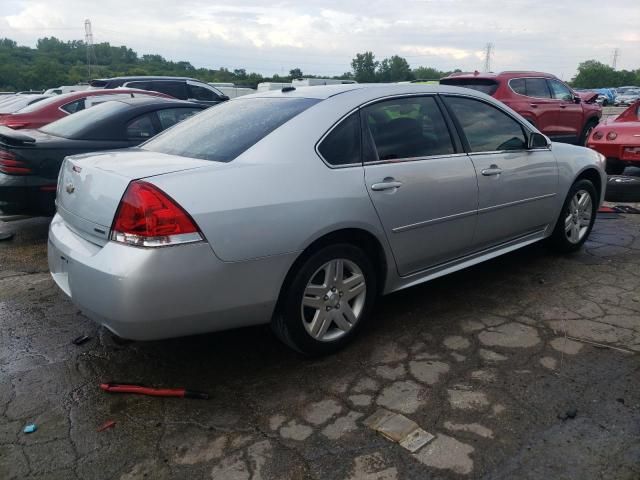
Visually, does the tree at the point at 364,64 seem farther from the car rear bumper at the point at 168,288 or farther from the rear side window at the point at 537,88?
the car rear bumper at the point at 168,288

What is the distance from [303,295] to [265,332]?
726 millimetres

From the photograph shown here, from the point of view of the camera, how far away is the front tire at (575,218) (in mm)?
4750

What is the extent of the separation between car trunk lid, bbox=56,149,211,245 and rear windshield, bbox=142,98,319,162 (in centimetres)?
15

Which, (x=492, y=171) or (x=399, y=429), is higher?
(x=492, y=171)

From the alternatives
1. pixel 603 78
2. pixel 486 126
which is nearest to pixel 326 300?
pixel 486 126

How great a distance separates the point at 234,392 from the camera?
2869 mm

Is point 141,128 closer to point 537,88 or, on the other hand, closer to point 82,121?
point 82,121

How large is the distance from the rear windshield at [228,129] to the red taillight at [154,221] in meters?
0.48

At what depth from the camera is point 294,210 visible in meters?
2.81

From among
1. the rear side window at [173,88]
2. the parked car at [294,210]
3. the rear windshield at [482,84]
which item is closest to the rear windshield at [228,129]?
the parked car at [294,210]

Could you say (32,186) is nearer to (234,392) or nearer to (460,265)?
(234,392)

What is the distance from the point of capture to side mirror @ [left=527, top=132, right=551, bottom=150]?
168 inches

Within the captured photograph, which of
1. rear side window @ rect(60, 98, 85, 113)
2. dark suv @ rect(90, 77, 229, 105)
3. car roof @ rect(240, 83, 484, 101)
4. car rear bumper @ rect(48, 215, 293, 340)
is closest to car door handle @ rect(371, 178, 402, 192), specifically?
car roof @ rect(240, 83, 484, 101)

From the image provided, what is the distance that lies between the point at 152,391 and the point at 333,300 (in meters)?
1.08
